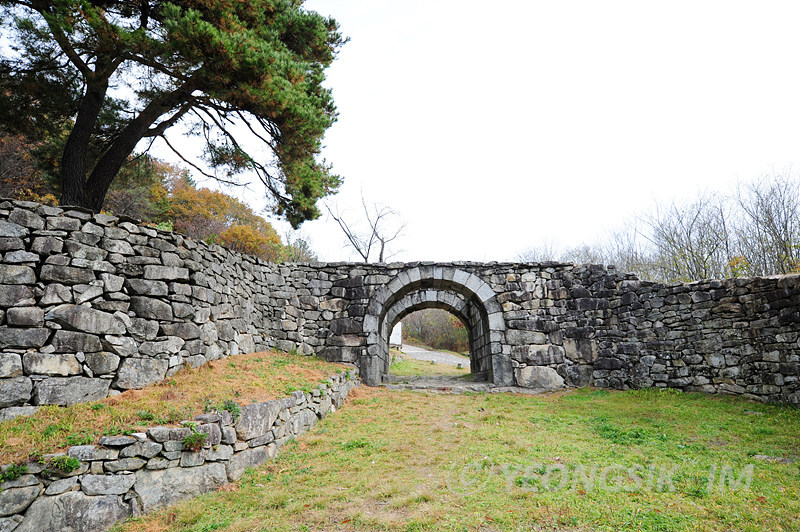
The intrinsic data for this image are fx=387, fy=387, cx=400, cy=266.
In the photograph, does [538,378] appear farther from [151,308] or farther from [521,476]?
[151,308]

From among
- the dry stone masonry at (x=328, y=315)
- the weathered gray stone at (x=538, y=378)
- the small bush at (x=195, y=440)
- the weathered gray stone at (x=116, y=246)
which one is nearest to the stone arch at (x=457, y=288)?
the dry stone masonry at (x=328, y=315)

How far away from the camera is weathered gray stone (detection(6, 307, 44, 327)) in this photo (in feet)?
14.6

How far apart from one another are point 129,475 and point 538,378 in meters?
8.56

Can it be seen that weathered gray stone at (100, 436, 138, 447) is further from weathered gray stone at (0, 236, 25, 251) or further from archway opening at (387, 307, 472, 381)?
archway opening at (387, 307, 472, 381)

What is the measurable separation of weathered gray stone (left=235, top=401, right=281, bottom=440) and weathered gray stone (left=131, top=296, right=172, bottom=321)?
6.40 ft

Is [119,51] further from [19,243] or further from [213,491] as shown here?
[213,491]

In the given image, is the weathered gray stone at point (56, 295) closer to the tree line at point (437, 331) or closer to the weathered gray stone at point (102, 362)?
the weathered gray stone at point (102, 362)

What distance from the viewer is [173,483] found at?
395cm

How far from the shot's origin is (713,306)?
26.9 feet

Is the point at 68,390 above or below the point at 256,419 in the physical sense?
above

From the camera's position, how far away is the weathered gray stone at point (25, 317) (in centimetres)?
445

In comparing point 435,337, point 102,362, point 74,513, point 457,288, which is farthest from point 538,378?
point 435,337

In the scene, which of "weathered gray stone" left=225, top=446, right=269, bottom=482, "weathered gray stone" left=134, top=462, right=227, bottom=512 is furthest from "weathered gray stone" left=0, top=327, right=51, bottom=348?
"weathered gray stone" left=225, top=446, right=269, bottom=482

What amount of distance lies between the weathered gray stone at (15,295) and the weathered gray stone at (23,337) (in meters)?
0.30
